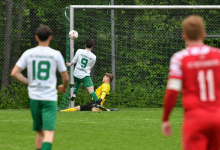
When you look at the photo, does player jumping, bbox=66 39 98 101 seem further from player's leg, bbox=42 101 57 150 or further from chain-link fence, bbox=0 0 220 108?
player's leg, bbox=42 101 57 150

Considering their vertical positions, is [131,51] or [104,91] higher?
[131,51]

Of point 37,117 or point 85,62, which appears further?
point 85,62

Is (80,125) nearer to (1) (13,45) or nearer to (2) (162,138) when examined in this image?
(2) (162,138)

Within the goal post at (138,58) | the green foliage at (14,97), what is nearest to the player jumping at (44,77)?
the green foliage at (14,97)

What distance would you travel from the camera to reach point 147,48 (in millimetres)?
13930

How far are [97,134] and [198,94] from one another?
4.22 m

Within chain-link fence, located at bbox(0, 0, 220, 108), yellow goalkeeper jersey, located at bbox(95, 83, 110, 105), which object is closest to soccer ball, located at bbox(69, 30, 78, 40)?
yellow goalkeeper jersey, located at bbox(95, 83, 110, 105)

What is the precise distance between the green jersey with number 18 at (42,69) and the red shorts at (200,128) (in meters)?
1.89

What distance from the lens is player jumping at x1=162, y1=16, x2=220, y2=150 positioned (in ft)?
9.84

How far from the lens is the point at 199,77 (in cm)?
303

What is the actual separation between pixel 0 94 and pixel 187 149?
1132 centimetres

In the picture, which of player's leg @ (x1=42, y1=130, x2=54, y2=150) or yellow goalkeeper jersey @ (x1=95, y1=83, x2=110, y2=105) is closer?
player's leg @ (x1=42, y1=130, x2=54, y2=150)

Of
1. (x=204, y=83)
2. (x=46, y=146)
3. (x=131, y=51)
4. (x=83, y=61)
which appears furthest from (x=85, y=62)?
(x=204, y=83)

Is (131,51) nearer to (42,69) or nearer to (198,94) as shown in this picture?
(42,69)
